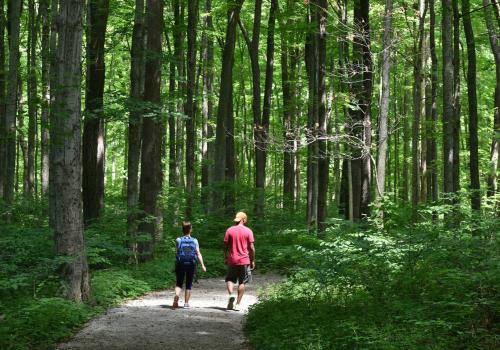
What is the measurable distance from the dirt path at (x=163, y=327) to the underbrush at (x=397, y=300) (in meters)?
0.52

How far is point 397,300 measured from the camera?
8234 mm

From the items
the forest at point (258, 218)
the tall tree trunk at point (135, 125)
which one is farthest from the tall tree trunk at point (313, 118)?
the tall tree trunk at point (135, 125)

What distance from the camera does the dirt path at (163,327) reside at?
821 cm

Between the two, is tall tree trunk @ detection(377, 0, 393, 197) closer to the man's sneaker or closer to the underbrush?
the underbrush

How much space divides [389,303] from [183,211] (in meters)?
14.9

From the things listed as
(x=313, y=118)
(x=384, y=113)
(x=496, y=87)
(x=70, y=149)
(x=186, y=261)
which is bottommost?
(x=186, y=261)

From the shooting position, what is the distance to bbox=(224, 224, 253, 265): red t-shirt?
1130 cm

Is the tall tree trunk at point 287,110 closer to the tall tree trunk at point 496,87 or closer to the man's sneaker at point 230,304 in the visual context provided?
the tall tree trunk at point 496,87

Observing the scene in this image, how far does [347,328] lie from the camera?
23.9 ft

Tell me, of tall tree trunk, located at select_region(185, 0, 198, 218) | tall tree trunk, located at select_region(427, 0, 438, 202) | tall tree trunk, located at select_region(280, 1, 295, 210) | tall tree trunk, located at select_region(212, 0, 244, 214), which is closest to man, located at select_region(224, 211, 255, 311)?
tall tree trunk, located at select_region(185, 0, 198, 218)

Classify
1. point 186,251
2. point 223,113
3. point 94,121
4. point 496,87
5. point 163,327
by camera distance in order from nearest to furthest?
point 163,327 < point 186,251 < point 94,121 < point 496,87 < point 223,113

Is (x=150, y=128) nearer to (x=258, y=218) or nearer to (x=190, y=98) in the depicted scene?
(x=190, y=98)

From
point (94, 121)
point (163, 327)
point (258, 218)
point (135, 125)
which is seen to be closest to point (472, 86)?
point (258, 218)

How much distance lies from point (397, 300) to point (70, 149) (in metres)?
6.01
